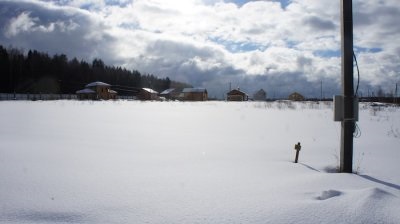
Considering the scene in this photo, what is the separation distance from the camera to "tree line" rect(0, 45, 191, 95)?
7131cm

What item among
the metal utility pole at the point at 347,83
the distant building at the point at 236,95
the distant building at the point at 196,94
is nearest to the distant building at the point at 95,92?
the distant building at the point at 196,94

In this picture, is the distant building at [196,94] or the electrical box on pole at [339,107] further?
the distant building at [196,94]

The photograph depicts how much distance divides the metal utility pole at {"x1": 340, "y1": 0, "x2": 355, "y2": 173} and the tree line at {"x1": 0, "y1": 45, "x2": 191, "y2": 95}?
73342 mm

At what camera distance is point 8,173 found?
3256 millimetres

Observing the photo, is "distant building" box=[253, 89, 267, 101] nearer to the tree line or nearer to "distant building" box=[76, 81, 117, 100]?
"distant building" box=[76, 81, 117, 100]

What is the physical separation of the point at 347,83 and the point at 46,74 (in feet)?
284

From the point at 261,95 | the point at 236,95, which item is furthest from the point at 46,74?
the point at 261,95

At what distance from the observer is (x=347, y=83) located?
12.1ft

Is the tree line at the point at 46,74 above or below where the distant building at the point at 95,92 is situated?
above

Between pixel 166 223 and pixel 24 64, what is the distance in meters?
86.5

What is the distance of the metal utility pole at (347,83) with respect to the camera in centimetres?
367

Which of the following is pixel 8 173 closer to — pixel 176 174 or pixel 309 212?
pixel 176 174

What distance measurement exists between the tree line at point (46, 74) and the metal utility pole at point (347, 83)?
241 feet

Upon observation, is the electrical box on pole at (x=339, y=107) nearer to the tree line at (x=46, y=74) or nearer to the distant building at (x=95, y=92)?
the distant building at (x=95, y=92)
